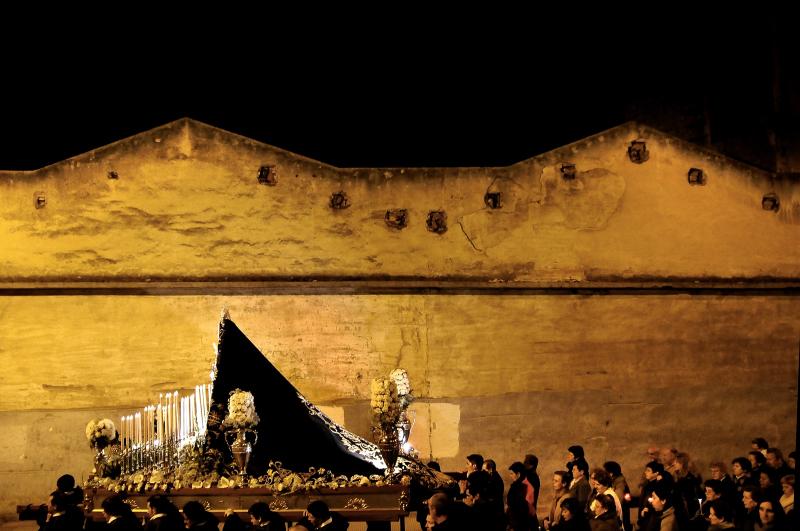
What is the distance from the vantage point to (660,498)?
8602 mm

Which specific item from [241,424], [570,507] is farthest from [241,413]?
[570,507]

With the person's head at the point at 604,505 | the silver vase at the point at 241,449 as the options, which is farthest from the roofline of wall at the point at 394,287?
the person's head at the point at 604,505

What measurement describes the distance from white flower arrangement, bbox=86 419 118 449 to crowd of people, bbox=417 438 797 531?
9.68ft

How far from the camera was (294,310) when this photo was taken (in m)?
12.7

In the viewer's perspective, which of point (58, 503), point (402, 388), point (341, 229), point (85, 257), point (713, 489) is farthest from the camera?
point (341, 229)

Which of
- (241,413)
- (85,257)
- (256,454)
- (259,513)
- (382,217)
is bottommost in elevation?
(259,513)

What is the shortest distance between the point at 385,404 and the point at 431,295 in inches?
134

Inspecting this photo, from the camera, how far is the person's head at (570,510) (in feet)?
25.7

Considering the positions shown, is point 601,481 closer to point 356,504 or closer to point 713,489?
point 713,489

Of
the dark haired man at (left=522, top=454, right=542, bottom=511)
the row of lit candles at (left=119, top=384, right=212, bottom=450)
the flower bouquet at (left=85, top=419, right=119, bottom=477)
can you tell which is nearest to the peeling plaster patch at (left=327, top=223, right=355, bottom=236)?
the row of lit candles at (left=119, top=384, right=212, bottom=450)

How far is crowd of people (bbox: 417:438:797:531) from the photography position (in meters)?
7.75

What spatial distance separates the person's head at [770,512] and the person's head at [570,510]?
→ 148 cm

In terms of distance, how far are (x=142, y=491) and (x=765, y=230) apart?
8.52 m

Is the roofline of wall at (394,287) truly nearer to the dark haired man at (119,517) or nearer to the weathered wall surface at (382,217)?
the weathered wall surface at (382,217)
